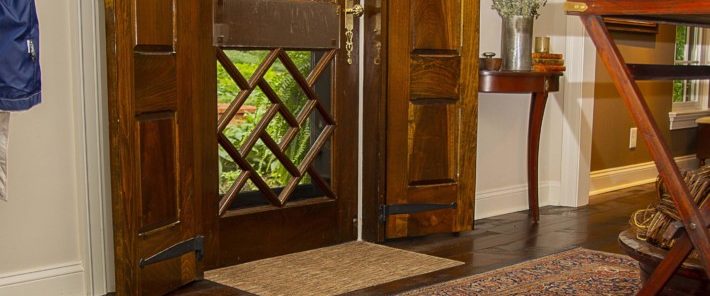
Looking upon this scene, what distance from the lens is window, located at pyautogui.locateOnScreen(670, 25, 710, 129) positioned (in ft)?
19.7

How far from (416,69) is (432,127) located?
0.91 feet

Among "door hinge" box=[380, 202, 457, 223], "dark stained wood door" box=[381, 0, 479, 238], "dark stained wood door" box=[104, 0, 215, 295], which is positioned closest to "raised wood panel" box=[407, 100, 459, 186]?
"dark stained wood door" box=[381, 0, 479, 238]

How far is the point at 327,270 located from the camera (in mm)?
3188

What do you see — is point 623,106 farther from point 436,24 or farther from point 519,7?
point 436,24

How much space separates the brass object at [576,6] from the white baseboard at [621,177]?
3380mm

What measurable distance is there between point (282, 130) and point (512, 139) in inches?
63.4

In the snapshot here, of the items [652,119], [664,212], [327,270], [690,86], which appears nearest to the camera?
[652,119]

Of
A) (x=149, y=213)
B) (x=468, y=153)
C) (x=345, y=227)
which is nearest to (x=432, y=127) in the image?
(x=468, y=153)

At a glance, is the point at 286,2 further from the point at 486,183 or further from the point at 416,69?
the point at 486,183

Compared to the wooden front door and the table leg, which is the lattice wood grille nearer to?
the wooden front door

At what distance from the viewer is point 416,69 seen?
369 cm

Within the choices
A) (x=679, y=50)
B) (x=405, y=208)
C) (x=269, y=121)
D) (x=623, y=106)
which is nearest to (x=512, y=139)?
(x=405, y=208)

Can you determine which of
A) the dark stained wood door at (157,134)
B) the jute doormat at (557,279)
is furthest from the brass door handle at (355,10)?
the jute doormat at (557,279)

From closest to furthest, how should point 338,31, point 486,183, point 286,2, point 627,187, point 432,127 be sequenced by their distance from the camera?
point 286,2
point 338,31
point 432,127
point 486,183
point 627,187
